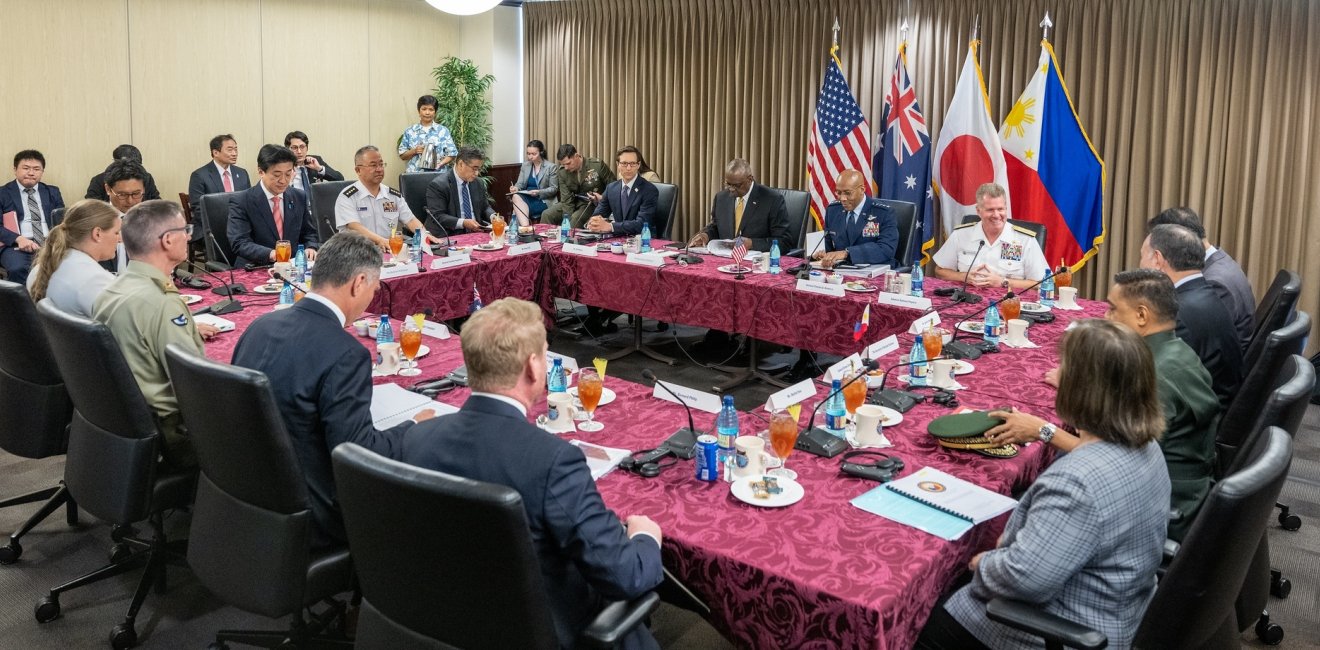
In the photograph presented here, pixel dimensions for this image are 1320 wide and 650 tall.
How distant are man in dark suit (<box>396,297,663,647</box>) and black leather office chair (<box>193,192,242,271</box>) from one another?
4.07 metres

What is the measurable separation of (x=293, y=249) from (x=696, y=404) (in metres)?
3.65

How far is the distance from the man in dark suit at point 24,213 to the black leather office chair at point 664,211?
3.69 metres

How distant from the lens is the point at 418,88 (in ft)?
32.9

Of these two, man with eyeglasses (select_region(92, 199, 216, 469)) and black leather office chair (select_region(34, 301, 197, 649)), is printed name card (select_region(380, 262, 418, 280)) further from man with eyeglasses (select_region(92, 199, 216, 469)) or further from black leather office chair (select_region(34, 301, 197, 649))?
black leather office chair (select_region(34, 301, 197, 649))

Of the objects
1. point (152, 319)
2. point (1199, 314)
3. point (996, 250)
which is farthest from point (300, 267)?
point (1199, 314)

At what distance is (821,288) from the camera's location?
197 inches

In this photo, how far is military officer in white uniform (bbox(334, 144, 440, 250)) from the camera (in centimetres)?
614

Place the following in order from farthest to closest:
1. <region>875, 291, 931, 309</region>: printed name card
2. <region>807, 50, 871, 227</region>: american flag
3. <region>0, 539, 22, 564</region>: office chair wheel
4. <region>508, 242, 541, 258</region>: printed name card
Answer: <region>807, 50, 871, 227</region>: american flag → <region>508, 242, 541, 258</region>: printed name card → <region>875, 291, 931, 309</region>: printed name card → <region>0, 539, 22, 564</region>: office chair wheel

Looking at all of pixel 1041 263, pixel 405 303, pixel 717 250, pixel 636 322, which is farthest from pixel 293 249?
pixel 1041 263

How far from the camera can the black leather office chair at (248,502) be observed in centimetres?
234

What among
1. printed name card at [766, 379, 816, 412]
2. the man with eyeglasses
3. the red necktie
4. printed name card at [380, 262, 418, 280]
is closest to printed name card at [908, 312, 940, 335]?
printed name card at [766, 379, 816, 412]

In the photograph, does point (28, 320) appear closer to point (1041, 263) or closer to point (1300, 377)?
point (1300, 377)

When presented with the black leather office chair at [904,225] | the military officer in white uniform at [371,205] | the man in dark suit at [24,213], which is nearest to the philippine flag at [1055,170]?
the black leather office chair at [904,225]

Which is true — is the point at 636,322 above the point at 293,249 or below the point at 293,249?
below
